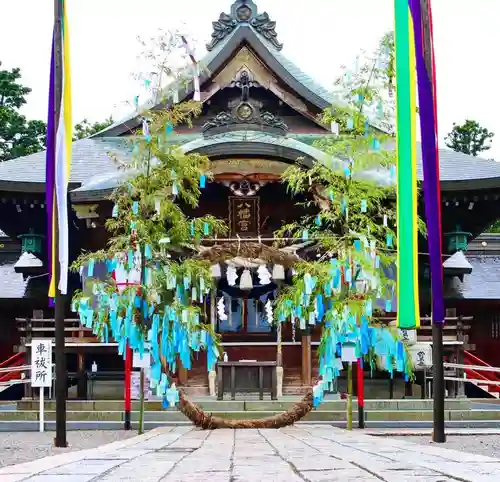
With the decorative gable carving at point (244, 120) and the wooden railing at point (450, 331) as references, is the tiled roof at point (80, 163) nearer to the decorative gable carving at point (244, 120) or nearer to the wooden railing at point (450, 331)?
the decorative gable carving at point (244, 120)

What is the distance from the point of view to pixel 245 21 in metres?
22.1

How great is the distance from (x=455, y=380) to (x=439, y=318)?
23.6 feet

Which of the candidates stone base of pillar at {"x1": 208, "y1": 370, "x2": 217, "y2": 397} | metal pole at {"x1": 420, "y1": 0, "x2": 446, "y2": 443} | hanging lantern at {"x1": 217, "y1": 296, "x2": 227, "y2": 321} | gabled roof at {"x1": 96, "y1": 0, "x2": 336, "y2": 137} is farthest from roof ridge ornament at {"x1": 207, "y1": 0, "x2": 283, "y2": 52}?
metal pole at {"x1": 420, "y1": 0, "x2": 446, "y2": 443}

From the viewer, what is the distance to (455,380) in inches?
627

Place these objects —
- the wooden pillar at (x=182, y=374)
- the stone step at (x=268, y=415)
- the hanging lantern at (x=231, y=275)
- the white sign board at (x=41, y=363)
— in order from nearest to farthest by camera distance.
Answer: the white sign board at (x=41, y=363) → the stone step at (x=268, y=415) → the hanging lantern at (x=231, y=275) → the wooden pillar at (x=182, y=374)

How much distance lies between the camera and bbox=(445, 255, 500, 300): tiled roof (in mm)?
18922

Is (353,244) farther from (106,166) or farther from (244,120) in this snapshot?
(106,166)

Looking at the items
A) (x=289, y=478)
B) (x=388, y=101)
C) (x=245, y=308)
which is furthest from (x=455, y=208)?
(x=289, y=478)

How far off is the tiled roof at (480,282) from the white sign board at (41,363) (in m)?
9.39

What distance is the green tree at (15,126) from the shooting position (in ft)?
127

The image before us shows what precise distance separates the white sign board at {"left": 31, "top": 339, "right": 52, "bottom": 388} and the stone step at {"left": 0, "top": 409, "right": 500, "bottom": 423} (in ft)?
3.73

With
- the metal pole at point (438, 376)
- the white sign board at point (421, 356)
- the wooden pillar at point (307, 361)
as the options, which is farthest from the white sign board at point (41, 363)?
the white sign board at point (421, 356)

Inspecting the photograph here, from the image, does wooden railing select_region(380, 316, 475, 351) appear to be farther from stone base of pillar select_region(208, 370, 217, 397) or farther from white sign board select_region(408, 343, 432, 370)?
stone base of pillar select_region(208, 370, 217, 397)

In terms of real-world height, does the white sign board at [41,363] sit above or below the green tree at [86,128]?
below
